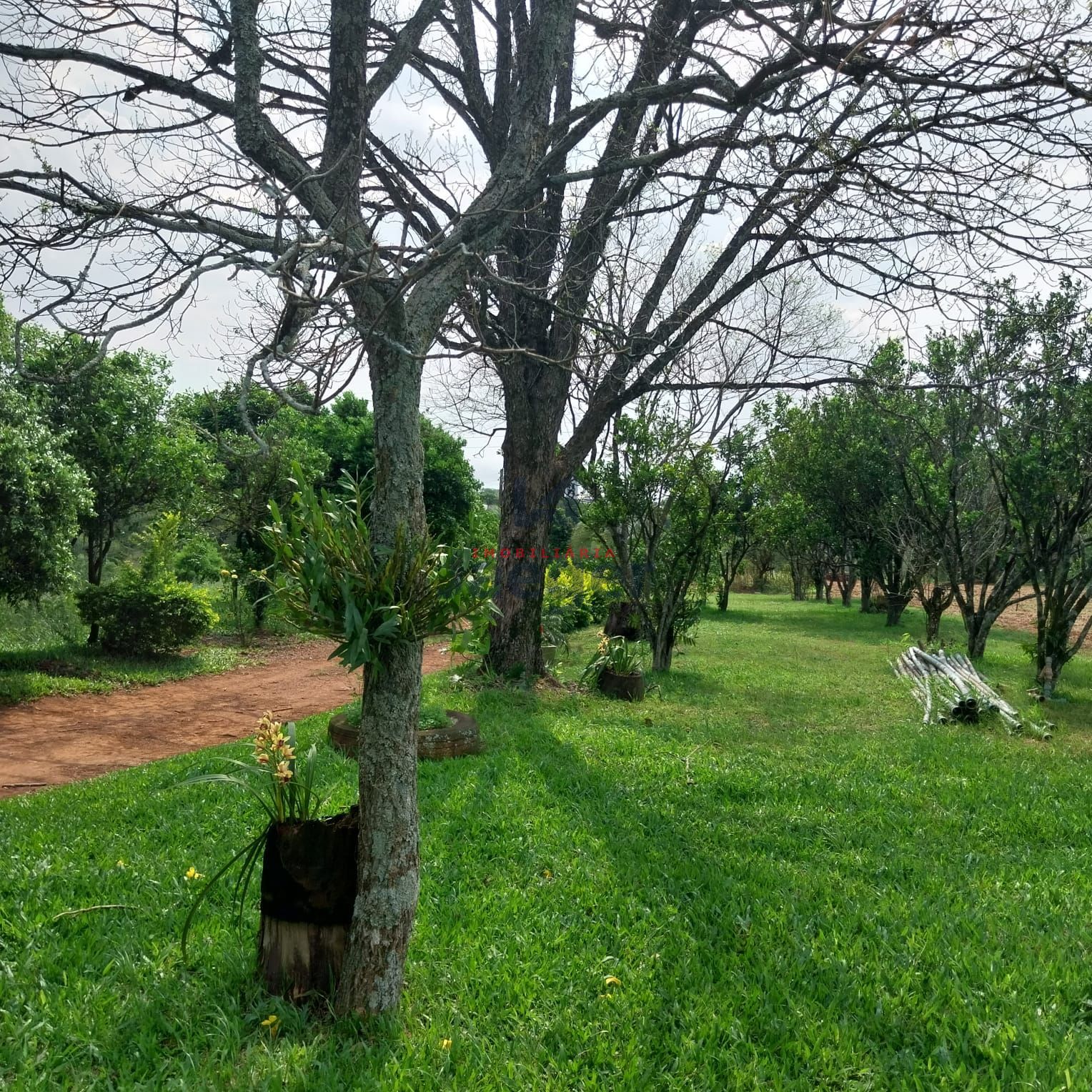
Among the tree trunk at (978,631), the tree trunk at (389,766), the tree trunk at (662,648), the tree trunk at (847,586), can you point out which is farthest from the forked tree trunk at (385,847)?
the tree trunk at (847,586)

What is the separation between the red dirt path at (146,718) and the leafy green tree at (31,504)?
1526 millimetres

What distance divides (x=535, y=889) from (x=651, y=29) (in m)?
6.17

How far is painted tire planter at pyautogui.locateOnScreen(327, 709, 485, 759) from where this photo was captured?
588cm

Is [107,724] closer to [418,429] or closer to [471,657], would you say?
[471,657]

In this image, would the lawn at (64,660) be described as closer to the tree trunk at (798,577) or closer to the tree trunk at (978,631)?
the tree trunk at (978,631)

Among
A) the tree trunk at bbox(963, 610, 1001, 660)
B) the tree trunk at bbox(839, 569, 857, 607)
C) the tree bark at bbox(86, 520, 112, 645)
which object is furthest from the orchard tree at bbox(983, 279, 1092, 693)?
the tree trunk at bbox(839, 569, 857, 607)

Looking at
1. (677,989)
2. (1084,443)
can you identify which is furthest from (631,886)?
(1084,443)

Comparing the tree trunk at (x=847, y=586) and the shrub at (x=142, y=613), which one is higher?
the tree trunk at (x=847, y=586)

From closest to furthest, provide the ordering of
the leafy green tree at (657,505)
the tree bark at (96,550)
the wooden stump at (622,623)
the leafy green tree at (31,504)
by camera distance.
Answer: the leafy green tree at (31,504), the leafy green tree at (657,505), the tree bark at (96,550), the wooden stump at (622,623)

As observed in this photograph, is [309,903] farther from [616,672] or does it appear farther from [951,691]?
[951,691]

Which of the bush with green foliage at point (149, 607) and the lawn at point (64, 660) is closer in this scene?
the lawn at point (64, 660)

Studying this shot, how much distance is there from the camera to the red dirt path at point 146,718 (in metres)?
6.73

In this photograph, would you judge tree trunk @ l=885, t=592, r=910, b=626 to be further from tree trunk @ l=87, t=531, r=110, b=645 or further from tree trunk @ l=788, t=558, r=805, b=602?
tree trunk @ l=87, t=531, r=110, b=645

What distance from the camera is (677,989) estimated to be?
115 inches
